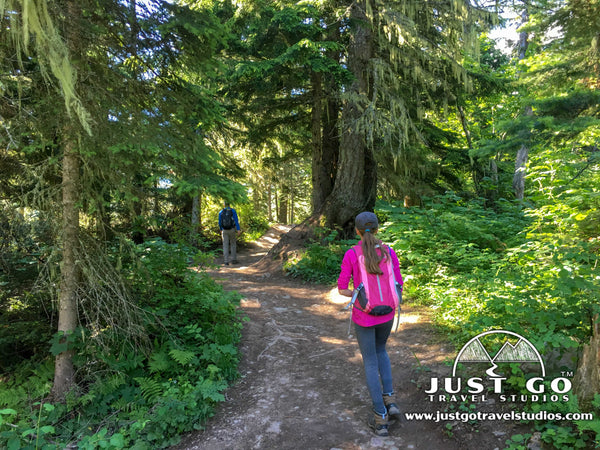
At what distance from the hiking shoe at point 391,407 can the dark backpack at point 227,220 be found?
27.1 feet

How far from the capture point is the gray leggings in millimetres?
3352

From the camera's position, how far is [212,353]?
14.9 ft

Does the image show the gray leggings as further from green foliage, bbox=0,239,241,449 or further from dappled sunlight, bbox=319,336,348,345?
dappled sunlight, bbox=319,336,348,345

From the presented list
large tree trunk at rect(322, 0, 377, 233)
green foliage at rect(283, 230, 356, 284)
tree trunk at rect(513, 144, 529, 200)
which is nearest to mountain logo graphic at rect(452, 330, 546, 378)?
green foliage at rect(283, 230, 356, 284)

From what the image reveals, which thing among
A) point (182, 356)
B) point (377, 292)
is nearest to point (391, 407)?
point (377, 292)

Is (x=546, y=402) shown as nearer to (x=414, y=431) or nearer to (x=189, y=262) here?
(x=414, y=431)

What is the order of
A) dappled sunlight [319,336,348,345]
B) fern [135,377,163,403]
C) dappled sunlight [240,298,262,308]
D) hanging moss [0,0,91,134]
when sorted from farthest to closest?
1. dappled sunlight [240,298,262,308]
2. dappled sunlight [319,336,348,345]
3. fern [135,377,163,403]
4. hanging moss [0,0,91,134]

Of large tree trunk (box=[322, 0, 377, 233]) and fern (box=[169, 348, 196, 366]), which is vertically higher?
large tree trunk (box=[322, 0, 377, 233])

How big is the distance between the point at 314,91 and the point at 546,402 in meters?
10.0

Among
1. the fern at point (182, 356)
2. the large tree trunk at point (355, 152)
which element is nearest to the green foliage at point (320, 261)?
the large tree trunk at point (355, 152)

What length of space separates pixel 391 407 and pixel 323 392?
3.10 feet

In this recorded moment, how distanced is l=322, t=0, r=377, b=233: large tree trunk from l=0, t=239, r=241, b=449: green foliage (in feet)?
18.3

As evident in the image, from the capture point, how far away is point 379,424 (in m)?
3.32

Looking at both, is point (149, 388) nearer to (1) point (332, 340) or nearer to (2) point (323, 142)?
(1) point (332, 340)
